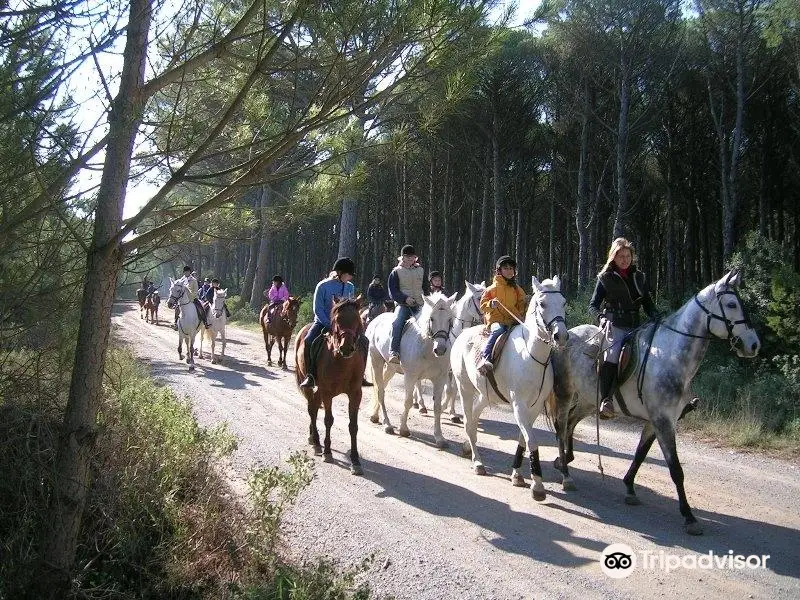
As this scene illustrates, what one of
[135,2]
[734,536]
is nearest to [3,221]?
[135,2]

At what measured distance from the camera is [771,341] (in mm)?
10883

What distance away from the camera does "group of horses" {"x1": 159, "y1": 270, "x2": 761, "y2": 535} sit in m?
5.52

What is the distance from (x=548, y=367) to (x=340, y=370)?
2.59m

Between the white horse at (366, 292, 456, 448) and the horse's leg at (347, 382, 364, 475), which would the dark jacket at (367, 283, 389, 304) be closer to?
the white horse at (366, 292, 456, 448)

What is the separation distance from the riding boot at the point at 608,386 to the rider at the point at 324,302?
11.0ft

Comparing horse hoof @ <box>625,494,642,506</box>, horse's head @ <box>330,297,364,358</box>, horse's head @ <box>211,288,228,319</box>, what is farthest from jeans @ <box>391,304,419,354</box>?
horse's head @ <box>211,288,228,319</box>

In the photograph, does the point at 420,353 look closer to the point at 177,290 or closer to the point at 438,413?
the point at 438,413

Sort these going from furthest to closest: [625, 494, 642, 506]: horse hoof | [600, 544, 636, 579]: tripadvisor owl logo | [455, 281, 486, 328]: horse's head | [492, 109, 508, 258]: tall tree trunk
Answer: [492, 109, 508, 258]: tall tree trunk → [455, 281, 486, 328]: horse's head → [625, 494, 642, 506]: horse hoof → [600, 544, 636, 579]: tripadvisor owl logo

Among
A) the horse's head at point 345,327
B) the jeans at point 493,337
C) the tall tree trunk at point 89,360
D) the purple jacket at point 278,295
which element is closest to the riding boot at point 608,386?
the jeans at point 493,337

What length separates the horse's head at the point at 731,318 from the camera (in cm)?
523

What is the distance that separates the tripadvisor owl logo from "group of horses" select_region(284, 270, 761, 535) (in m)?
0.81

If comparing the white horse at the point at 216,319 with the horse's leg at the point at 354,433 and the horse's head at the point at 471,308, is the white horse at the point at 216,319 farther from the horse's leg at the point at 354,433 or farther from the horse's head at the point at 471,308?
the horse's leg at the point at 354,433

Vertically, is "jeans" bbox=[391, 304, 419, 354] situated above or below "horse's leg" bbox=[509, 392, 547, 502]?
above

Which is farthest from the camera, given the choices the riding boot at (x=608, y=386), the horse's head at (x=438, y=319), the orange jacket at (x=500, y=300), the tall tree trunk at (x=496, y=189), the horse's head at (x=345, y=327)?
the tall tree trunk at (x=496, y=189)
